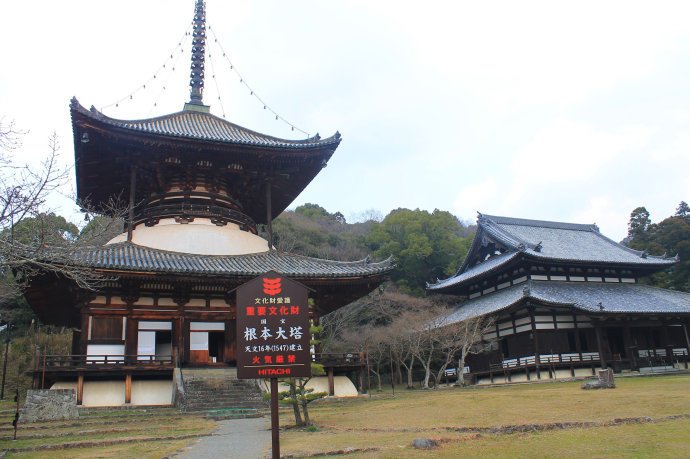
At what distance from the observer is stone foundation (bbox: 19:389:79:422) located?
15367 millimetres

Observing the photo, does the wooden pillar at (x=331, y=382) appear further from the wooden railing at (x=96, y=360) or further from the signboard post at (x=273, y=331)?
the signboard post at (x=273, y=331)

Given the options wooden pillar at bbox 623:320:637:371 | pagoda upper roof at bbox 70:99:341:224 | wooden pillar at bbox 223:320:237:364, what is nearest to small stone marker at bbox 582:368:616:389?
wooden pillar at bbox 223:320:237:364

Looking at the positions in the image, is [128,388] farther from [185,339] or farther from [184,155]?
[184,155]

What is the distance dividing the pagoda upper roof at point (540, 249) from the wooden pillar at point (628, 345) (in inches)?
206

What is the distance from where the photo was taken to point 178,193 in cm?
2347

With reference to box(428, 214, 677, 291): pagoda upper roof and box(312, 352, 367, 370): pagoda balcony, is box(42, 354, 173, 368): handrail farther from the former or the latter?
box(428, 214, 677, 291): pagoda upper roof

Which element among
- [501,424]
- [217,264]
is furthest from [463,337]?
[501,424]

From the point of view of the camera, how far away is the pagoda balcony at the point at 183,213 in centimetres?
2300

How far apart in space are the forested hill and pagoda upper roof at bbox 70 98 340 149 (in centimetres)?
2809

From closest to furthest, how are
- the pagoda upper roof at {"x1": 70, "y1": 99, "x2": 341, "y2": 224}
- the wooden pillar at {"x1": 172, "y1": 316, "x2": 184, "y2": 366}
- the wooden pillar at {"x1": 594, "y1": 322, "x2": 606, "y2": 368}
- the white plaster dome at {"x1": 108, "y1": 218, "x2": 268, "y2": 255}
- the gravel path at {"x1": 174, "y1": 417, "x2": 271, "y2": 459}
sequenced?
the gravel path at {"x1": 174, "y1": 417, "x2": 271, "y2": 459}
the wooden pillar at {"x1": 172, "y1": 316, "x2": 184, "y2": 366}
the pagoda upper roof at {"x1": 70, "y1": 99, "x2": 341, "y2": 224}
the white plaster dome at {"x1": 108, "y1": 218, "x2": 268, "y2": 255}
the wooden pillar at {"x1": 594, "y1": 322, "x2": 606, "y2": 368}

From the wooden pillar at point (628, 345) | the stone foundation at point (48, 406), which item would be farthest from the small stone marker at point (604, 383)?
the stone foundation at point (48, 406)

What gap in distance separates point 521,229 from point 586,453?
120ft

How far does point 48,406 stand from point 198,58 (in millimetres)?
19140

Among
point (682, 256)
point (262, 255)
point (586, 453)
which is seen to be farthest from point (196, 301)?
point (682, 256)
